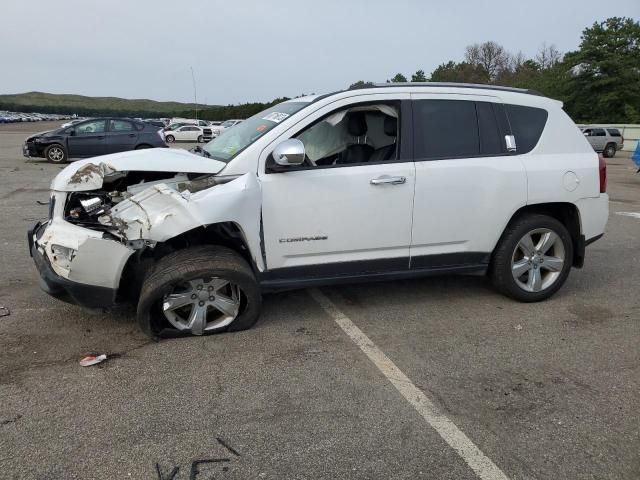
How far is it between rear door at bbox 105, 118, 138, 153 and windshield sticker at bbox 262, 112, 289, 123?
13.2 m

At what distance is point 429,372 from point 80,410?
7.04 ft

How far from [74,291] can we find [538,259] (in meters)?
3.84

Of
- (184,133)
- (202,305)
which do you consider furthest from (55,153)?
(184,133)

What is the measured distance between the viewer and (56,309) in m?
4.38

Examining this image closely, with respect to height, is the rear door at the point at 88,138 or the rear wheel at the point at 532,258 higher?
the rear door at the point at 88,138

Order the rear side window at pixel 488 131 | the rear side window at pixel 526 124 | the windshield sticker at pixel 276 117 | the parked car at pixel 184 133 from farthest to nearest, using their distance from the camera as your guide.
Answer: the parked car at pixel 184 133 → the rear side window at pixel 526 124 → the rear side window at pixel 488 131 → the windshield sticker at pixel 276 117

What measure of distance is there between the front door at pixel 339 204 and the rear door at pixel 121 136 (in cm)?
1358

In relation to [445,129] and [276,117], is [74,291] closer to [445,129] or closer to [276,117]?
[276,117]

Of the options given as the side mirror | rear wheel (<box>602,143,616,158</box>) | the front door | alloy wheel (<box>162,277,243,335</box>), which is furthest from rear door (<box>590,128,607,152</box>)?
alloy wheel (<box>162,277,243,335</box>)

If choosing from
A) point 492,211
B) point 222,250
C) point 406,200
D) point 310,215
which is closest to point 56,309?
point 222,250

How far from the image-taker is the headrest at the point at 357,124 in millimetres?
4445

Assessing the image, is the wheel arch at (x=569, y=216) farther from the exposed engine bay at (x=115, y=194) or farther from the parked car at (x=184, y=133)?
the parked car at (x=184, y=133)

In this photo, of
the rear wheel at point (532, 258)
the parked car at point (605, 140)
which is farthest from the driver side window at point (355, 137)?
the parked car at point (605, 140)

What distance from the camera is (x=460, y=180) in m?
4.28
